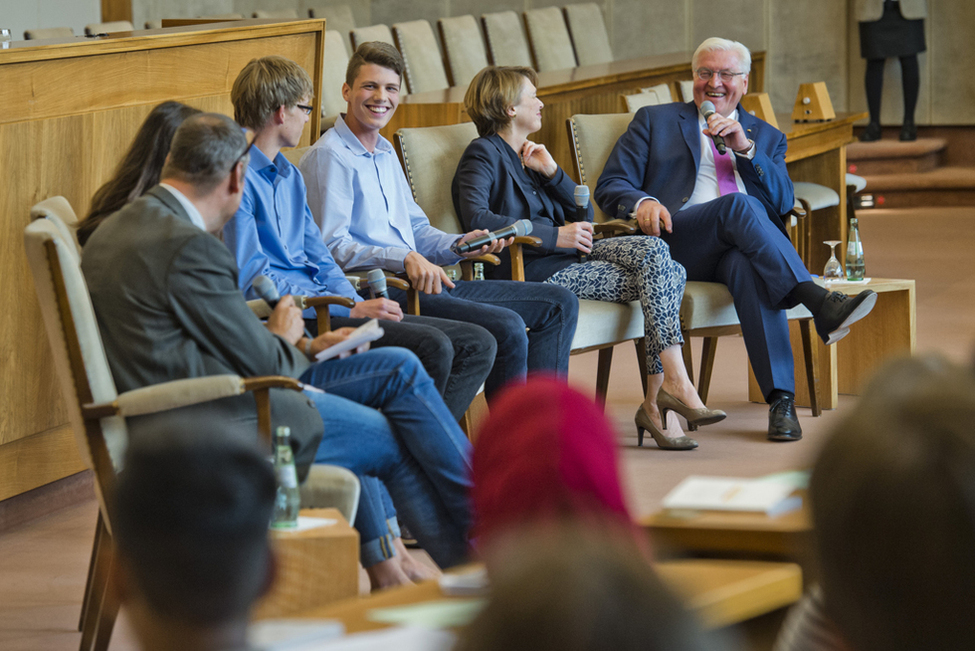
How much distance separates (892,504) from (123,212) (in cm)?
185

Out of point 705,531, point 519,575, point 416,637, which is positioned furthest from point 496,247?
point 519,575

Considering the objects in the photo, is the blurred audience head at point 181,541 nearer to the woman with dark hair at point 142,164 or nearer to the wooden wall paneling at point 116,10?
the woman with dark hair at point 142,164

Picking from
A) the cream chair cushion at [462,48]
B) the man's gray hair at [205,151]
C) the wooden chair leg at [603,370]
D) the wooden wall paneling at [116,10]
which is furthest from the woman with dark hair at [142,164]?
the wooden wall paneling at [116,10]

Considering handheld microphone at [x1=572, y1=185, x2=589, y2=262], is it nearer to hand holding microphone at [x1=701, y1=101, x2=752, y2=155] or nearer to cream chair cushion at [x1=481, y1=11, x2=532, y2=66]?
hand holding microphone at [x1=701, y1=101, x2=752, y2=155]

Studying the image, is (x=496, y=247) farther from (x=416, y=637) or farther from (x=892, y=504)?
(x=892, y=504)

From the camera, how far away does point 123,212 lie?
2152 millimetres

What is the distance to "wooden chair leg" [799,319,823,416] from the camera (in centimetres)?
402

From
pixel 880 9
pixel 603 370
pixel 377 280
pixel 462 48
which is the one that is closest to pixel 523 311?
pixel 377 280

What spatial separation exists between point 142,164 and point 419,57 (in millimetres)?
5221

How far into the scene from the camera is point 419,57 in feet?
24.7

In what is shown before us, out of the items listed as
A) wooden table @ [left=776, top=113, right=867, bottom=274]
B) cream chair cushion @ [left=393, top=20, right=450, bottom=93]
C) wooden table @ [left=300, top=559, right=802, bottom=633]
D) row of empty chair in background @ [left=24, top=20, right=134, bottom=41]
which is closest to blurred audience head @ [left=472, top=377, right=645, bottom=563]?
wooden table @ [left=300, top=559, right=802, bottom=633]

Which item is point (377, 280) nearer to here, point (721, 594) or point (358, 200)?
point (358, 200)

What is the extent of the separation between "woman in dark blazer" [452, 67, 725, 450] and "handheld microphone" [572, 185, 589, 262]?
0.07ft

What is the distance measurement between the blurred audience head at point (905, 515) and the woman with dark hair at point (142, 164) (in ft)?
6.99
